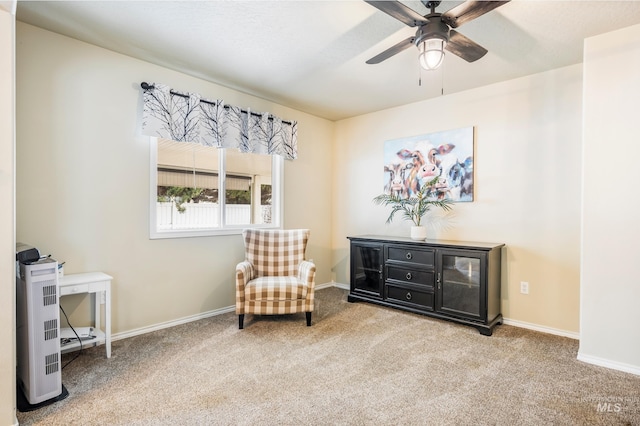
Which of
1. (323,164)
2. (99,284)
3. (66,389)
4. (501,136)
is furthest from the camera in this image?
(323,164)

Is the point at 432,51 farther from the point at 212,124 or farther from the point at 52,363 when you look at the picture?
the point at 52,363

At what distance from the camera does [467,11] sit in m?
1.74

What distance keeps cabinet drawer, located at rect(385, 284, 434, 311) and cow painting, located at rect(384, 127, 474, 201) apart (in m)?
1.09

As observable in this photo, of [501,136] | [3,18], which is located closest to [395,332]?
[501,136]

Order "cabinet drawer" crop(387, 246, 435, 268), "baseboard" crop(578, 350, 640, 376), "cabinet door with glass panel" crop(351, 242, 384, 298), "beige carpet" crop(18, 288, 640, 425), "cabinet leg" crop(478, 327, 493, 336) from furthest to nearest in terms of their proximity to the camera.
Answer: "cabinet door with glass panel" crop(351, 242, 384, 298) → "cabinet drawer" crop(387, 246, 435, 268) → "cabinet leg" crop(478, 327, 493, 336) → "baseboard" crop(578, 350, 640, 376) → "beige carpet" crop(18, 288, 640, 425)

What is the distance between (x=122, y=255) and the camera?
2869 millimetres

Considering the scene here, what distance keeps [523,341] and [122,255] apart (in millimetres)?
3579

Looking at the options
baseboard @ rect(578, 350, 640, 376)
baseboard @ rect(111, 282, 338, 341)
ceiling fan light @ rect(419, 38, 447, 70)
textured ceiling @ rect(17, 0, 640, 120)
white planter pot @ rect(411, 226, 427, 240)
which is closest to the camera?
ceiling fan light @ rect(419, 38, 447, 70)

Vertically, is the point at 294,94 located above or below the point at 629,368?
above

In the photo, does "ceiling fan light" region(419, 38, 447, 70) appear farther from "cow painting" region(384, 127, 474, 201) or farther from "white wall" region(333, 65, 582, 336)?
"cow painting" region(384, 127, 474, 201)

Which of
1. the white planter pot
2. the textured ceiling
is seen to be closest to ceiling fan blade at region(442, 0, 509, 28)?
the textured ceiling

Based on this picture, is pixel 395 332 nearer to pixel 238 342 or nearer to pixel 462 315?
pixel 462 315

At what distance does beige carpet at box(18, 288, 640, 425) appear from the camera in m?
1.80

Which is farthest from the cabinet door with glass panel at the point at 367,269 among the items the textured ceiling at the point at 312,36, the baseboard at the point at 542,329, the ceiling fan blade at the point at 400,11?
the ceiling fan blade at the point at 400,11
